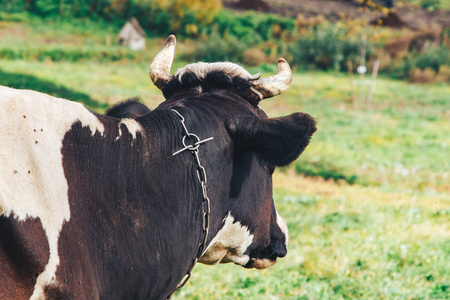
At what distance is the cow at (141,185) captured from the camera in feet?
8.05

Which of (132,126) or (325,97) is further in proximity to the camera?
(325,97)

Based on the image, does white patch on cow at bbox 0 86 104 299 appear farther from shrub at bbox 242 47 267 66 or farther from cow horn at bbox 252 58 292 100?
shrub at bbox 242 47 267 66

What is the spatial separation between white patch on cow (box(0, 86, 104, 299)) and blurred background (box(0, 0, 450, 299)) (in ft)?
5.80

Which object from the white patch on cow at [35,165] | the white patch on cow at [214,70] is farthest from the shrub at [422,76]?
the white patch on cow at [35,165]

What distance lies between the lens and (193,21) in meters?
46.1

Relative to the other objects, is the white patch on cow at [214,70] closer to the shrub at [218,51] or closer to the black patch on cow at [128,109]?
the black patch on cow at [128,109]

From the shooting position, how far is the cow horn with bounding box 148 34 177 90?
3.64 meters

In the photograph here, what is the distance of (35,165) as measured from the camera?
2.51 metres

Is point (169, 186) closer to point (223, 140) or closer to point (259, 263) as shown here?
point (223, 140)

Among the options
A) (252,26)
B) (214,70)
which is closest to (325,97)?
(252,26)

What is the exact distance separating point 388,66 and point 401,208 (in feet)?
90.3

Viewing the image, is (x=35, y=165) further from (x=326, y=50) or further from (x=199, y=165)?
(x=326, y=50)

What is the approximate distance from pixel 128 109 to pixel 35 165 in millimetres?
1060

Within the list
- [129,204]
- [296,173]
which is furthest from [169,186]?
[296,173]
